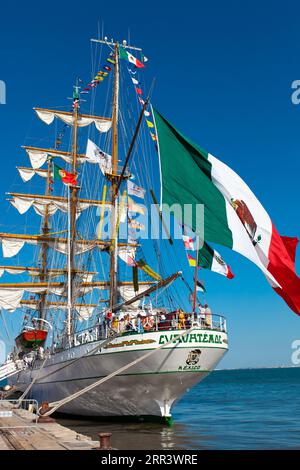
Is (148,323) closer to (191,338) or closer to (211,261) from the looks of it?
(191,338)

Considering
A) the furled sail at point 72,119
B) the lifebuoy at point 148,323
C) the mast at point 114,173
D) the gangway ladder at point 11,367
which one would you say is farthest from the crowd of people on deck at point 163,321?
the furled sail at point 72,119

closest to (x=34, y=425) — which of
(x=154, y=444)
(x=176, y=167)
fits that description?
(x=154, y=444)

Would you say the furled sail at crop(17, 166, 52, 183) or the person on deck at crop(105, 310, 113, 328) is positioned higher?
the furled sail at crop(17, 166, 52, 183)

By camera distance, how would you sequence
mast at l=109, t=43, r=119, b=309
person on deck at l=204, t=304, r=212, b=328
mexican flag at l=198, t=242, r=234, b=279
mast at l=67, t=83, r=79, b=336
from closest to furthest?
mexican flag at l=198, t=242, r=234, b=279 → person on deck at l=204, t=304, r=212, b=328 → mast at l=109, t=43, r=119, b=309 → mast at l=67, t=83, r=79, b=336

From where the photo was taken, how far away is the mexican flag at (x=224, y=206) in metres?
14.5

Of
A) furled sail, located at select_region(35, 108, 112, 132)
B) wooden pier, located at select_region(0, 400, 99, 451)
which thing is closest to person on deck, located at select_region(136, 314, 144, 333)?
wooden pier, located at select_region(0, 400, 99, 451)

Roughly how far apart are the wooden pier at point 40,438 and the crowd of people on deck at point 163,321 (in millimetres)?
7909

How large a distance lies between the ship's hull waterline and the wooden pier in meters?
6.82

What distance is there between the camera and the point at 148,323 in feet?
82.7

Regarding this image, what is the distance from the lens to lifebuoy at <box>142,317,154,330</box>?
25.0 metres

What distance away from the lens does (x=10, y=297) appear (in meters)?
48.4

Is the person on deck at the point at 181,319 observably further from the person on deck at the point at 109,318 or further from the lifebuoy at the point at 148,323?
the person on deck at the point at 109,318

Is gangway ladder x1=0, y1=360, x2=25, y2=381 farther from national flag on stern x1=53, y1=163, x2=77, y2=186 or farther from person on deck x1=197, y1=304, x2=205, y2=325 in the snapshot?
person on deck x1=197, y1=304, x2=205, y2=325

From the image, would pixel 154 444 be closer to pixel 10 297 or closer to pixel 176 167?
pixel 176 167
